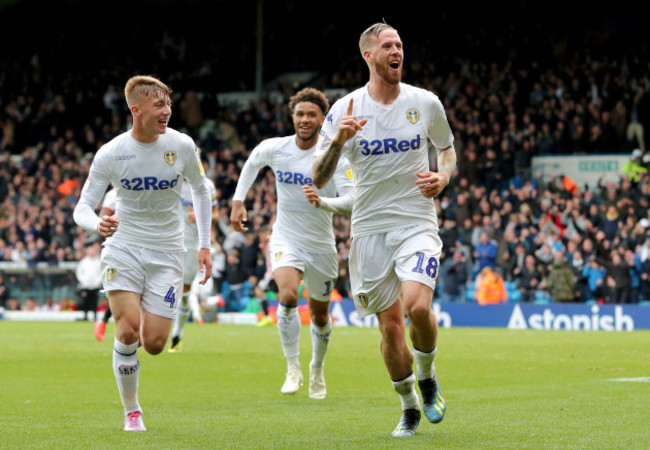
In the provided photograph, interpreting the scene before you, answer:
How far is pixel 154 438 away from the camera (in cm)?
763

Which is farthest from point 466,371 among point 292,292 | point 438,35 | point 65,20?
point 65,20

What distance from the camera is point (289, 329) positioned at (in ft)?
36.2

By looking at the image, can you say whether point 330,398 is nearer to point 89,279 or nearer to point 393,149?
point 393,149

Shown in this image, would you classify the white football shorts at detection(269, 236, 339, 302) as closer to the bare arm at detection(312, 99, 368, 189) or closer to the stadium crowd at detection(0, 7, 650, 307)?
the bare arm at detection(312, 99, 368, 189)

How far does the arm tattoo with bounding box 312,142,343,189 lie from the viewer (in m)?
7.47

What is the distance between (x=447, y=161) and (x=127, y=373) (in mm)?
2805

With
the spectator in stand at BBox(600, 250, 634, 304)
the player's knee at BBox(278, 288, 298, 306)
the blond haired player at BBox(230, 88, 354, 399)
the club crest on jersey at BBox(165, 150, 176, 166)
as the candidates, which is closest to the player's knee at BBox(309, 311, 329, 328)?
the blond haired player at BBox(230, 88, 354, 399)

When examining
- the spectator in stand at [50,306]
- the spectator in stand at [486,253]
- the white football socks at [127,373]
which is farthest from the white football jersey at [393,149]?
the spectator in stand at [50,306]

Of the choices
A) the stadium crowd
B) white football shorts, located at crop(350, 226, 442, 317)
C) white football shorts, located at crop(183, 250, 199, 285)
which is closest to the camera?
white football shorts, located at crop(350, 226, 442, 317)

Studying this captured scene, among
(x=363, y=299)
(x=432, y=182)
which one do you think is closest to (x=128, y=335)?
(x=363, y=299)

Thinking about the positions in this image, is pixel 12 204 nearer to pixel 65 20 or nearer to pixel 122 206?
pixel 65 20

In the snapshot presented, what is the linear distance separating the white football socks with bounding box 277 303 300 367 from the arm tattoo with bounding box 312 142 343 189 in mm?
3479

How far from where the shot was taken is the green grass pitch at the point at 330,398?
296 inches

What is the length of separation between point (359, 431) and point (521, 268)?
1746cm
